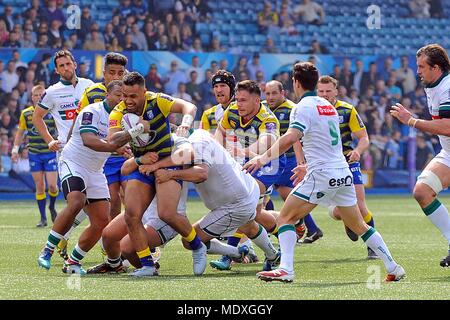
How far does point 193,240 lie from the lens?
993 cm

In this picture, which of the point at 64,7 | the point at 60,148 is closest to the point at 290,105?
the point at 60,148

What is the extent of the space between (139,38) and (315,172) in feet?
59.3

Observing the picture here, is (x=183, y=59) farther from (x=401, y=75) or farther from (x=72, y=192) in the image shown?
(x=72, y=192)

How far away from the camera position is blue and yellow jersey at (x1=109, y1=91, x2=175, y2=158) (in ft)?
32.2

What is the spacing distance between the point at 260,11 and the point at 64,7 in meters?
6.06

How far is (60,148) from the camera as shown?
11953mm

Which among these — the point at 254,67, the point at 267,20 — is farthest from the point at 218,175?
the point at 267,20

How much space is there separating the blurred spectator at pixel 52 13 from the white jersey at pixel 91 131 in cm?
1592

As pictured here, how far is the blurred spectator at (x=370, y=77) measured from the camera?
28453 millimetres

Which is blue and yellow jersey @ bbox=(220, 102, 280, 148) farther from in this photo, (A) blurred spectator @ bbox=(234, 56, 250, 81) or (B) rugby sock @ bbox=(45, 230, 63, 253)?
(A) blurred spectator @ bbox=(234, 56, 250, 81)

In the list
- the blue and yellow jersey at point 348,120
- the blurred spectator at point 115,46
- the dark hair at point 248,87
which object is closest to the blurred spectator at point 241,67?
the blurred spectator at point 115,46

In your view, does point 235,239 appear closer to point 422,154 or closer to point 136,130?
point 136,130

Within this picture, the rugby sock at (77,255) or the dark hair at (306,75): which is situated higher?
the dark hair at (306,75)

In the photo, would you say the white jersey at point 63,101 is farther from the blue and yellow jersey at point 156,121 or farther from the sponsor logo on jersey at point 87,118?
the blue and yellow jersey at point 156,121
